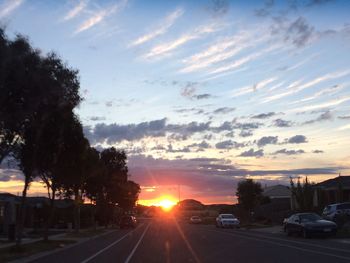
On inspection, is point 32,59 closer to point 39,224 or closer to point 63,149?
point 63,149

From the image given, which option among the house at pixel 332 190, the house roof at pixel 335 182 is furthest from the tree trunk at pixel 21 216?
the house roof at pixel 335 182

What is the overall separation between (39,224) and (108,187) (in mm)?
8828

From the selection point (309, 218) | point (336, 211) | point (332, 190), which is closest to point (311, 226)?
point (309, 218)

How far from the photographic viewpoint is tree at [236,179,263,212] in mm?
78375

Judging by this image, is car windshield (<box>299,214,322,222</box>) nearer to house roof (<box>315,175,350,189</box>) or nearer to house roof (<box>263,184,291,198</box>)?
house roof (<box>315,175,350,189</box>)

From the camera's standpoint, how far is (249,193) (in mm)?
78500

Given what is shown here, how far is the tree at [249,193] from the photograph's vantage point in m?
78.4

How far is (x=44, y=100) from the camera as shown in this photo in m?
22.8

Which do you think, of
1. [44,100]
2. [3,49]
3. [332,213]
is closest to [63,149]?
[44,100]

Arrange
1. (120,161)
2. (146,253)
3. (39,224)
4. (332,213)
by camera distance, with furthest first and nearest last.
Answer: (120,161) → (39,224) → (332,213) → (146,253)

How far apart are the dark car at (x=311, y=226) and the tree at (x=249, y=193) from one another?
41.4 m

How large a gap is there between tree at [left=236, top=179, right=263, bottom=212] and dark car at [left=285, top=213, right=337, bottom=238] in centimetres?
4145

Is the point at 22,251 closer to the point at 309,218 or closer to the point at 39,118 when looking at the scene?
the point at 39,118

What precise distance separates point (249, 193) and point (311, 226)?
4479 cm
